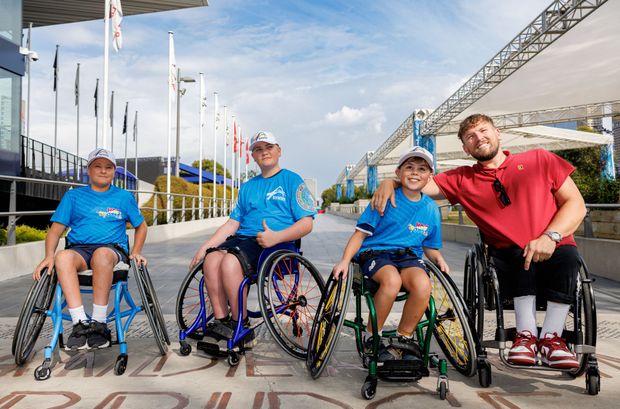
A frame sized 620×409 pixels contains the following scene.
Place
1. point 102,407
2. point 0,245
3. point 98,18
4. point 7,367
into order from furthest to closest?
1. point 98,18
2. point 0,245
3. point 7,367
4. point 102,407

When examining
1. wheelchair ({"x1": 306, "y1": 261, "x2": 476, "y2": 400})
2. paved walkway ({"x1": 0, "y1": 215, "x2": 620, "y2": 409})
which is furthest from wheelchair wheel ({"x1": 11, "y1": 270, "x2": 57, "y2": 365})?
wheelchair ({"x1": 306, "y1": 261, "x2": 476, "y2": 400})

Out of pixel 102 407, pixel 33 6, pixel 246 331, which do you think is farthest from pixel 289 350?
pixel 33 6

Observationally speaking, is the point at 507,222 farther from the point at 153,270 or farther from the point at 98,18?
the point at 98,18

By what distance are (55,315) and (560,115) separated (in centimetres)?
2888

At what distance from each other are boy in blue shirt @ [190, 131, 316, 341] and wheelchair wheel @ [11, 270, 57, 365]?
83 cm

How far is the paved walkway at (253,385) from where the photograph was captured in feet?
8.32

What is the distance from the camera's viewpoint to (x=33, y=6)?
720 inches

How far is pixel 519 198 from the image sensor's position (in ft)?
9.51

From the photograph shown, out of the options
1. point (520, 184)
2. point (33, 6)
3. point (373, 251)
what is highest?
point (33, 6)

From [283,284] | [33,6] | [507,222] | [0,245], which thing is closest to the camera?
[507,222]

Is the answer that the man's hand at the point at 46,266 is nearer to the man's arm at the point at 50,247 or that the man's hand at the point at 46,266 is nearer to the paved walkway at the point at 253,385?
the man's arm at the point at 50,247

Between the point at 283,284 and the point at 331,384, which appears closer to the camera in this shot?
the point at 331,384

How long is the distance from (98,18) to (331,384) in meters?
20.0

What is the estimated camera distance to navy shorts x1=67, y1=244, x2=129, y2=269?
320cm
